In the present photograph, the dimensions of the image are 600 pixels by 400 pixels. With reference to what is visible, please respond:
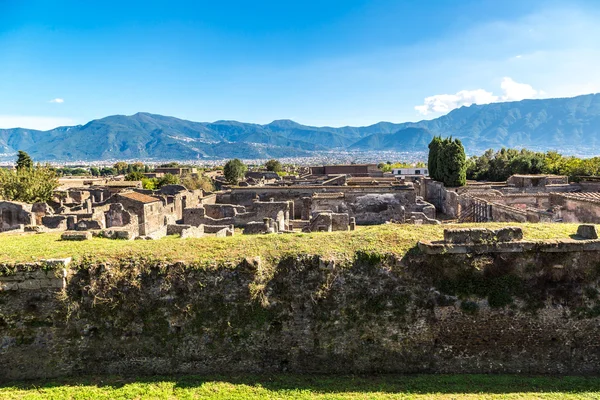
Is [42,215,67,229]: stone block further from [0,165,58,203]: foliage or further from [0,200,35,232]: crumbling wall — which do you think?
[0,165,58,203]: foliage

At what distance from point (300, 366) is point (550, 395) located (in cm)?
573

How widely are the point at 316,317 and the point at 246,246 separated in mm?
2714

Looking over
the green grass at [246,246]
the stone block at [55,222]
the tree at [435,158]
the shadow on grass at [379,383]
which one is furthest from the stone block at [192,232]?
the tree at [435,158]

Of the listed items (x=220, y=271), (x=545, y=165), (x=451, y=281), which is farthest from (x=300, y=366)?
(x=545, y=165)

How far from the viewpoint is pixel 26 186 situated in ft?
110

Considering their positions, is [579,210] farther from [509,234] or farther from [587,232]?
[509,234]

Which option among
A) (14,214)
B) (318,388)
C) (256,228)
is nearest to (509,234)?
(318,388)

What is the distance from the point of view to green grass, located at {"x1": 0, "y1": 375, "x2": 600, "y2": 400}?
8.05m

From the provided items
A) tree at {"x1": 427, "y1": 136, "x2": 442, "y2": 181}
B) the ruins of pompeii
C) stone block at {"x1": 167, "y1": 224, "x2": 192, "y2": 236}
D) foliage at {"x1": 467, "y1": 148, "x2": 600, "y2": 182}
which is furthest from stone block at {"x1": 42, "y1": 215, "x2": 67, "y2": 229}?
foliage at {"x1": 467, "y1": 148, "x2": 600, "y2": 182}

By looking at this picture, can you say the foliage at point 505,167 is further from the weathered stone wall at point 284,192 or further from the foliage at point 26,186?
the foliage at point 26,186

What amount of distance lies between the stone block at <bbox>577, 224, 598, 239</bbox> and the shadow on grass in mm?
3529

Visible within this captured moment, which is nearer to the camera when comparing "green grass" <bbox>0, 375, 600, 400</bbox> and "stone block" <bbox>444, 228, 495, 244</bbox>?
"green grass" <bbox>0, 375, 600, 400</bbox>

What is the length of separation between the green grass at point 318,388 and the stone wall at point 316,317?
0.38m

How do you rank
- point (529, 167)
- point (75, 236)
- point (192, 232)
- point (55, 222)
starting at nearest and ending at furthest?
point (75, 236)
point (192, 232)
point (55, 222)
point (529, 167)
